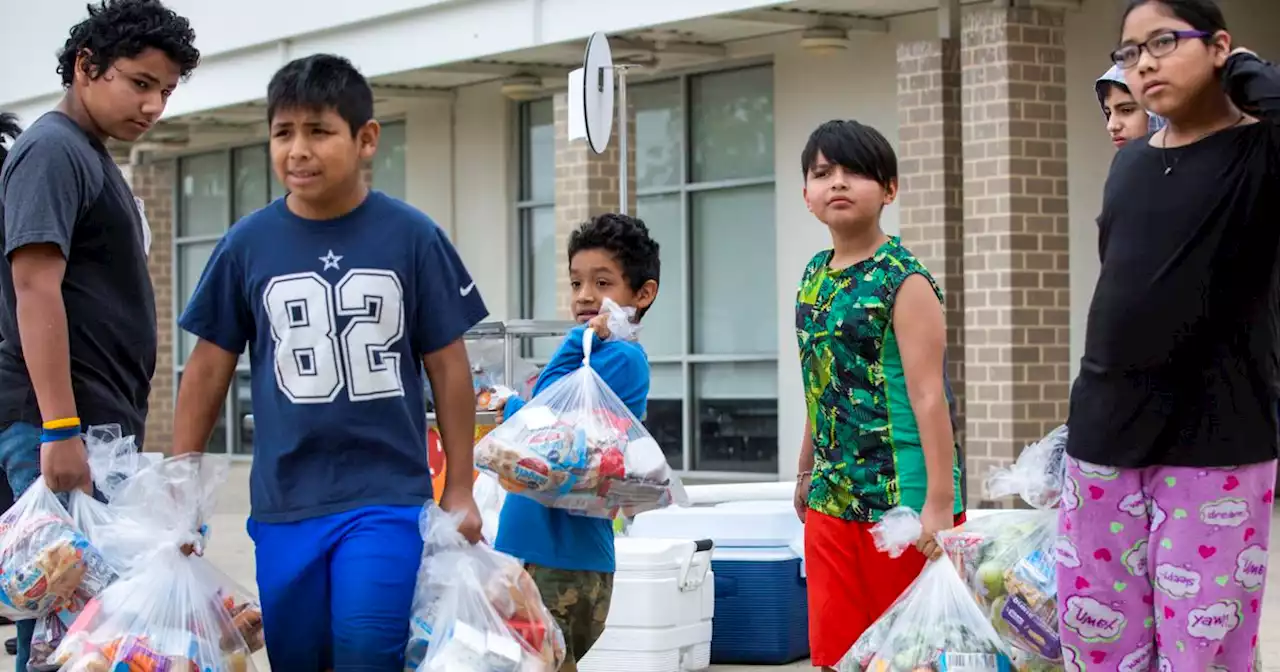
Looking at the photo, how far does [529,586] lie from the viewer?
4.10 m

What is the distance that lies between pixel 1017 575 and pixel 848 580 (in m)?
0.59

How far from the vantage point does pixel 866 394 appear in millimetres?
4809

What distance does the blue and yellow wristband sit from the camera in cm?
462

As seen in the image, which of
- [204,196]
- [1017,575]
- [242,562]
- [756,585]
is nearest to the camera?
[1017,575]

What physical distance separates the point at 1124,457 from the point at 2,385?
2816 mm

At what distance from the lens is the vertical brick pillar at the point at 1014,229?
39.2ft

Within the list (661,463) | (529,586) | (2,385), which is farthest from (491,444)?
(2,385)

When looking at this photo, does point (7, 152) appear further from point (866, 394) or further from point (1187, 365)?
point (1187, 365)

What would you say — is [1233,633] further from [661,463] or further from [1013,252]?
[1013,252]

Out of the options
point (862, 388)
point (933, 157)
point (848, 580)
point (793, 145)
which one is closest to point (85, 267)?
point (862, 388)

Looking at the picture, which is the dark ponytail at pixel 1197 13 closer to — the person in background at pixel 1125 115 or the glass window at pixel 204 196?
the person in background at pixel 1125 115

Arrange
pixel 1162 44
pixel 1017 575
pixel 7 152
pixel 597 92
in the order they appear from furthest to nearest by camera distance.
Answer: pixel 597 92 < pixel 7 152 < pixel 1017 575 < pixel 1162 44

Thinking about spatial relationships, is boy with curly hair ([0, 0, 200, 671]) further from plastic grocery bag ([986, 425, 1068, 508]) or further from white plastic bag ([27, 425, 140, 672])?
plastic grocery bag ([986, 425, 1068, 508])

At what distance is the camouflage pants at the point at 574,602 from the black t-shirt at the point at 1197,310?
1.50m
